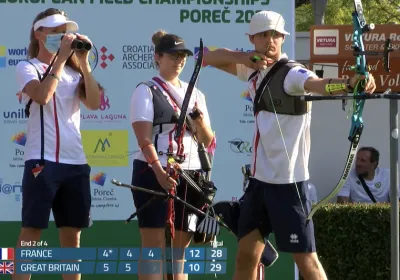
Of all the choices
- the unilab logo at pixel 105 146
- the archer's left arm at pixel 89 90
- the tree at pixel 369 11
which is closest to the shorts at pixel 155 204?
the archer's left arm at pixel 89 90

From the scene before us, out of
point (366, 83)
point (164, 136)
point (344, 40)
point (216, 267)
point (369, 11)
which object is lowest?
point (216, 267)

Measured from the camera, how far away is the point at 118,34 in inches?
303

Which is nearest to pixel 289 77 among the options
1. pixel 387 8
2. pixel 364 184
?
pixel 364 184

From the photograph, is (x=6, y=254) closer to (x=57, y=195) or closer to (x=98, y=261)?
(x=98, y=261)

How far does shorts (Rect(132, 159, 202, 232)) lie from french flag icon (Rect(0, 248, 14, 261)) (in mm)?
1590

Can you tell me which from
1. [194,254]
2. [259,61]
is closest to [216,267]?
[194,254]

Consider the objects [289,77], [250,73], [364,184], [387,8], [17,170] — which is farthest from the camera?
→ [387,8]

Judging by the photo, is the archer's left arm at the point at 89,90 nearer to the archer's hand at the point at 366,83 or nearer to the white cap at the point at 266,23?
the white cap at the point at 266,23

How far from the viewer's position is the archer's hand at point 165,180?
19.6 feet

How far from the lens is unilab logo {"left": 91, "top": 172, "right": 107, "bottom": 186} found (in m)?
7.66

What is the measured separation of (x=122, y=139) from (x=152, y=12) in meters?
1.03

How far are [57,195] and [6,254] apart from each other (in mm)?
1635

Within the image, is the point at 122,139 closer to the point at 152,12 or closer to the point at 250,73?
the point at 152,12

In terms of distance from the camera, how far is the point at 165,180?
6.00 m
